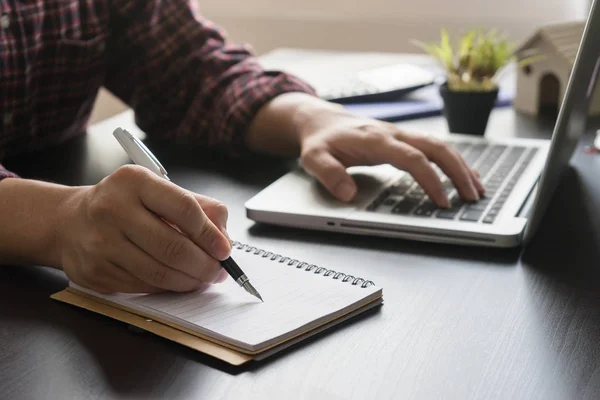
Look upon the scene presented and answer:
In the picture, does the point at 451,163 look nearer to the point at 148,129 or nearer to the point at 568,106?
the point at 568,106

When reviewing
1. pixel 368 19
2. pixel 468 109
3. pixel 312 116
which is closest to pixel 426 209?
pixel 312 116

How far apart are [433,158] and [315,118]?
7.8 inches

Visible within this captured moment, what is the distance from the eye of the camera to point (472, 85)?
4.13 feet

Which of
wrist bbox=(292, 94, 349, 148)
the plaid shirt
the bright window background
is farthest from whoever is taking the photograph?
the bright window background

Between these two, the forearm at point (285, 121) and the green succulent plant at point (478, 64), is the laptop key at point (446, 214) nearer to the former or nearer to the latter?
the forearm at point (285, 121)

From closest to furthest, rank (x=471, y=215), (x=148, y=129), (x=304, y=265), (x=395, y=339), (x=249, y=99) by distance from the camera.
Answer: (x=395, y=339) → (x=304, y=265) → (x=471, y=215) → (x=249, y=99) → (x=148, y=129)

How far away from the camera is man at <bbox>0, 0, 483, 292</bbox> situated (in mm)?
705

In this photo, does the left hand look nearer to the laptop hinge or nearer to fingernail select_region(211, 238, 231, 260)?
the laptop hinge

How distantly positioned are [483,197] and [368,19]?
156cm

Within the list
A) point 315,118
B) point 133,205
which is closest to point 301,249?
point 133,205

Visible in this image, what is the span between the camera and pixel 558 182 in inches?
40.1

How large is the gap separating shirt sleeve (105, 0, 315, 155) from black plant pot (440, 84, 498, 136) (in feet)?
0.94

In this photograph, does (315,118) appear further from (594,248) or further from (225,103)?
(594,248)

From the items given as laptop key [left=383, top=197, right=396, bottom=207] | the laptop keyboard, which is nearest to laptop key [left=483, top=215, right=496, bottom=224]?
the laptop keyboard
